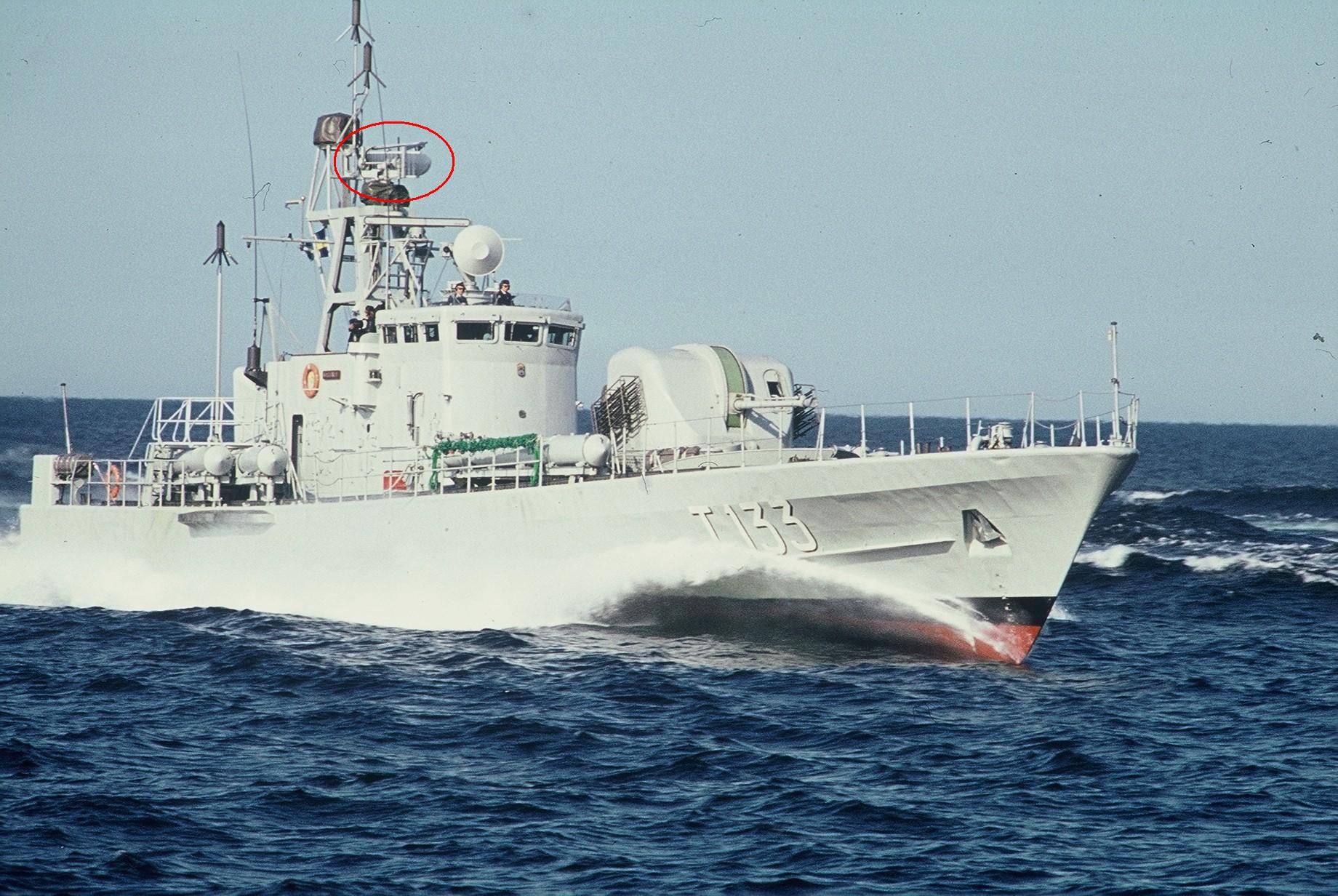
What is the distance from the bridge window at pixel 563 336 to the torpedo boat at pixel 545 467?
6cm

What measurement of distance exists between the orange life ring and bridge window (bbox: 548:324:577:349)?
948 centimetres

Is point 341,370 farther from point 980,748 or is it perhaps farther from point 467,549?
point 980,748

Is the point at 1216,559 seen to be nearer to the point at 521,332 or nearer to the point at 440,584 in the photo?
the point at 521,332

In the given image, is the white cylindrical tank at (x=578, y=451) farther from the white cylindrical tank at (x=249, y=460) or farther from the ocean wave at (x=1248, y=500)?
the ocean wave at (x=1248, y=500)

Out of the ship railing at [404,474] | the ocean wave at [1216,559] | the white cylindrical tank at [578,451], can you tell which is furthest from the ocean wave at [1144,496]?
the white cylindrical tank at [578,451]

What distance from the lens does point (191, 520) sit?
27.0 metres

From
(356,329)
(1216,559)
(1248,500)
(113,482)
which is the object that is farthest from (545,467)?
(1248,500)

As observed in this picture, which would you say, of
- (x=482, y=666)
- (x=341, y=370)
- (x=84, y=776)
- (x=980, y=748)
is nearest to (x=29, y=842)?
(x=84, y=776)

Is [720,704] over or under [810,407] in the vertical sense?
under

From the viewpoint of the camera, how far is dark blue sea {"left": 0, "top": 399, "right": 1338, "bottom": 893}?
1217cm

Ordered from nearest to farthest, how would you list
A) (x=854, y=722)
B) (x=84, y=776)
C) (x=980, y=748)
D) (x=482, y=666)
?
(x=84, y=776), (x=980, y=748), (x=854, y=722), (x=482, y=666)

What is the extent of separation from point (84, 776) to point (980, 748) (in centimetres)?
943

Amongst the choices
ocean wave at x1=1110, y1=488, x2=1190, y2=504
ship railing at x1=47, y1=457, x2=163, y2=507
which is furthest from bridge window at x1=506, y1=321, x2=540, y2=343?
ocean wave at x1=1110, y1=488, x2=1190, y2=504

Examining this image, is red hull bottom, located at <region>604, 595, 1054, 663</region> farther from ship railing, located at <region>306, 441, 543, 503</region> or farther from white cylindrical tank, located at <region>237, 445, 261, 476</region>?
white cylindrical tank, located at <region>237, 445, 261, 476</region>
